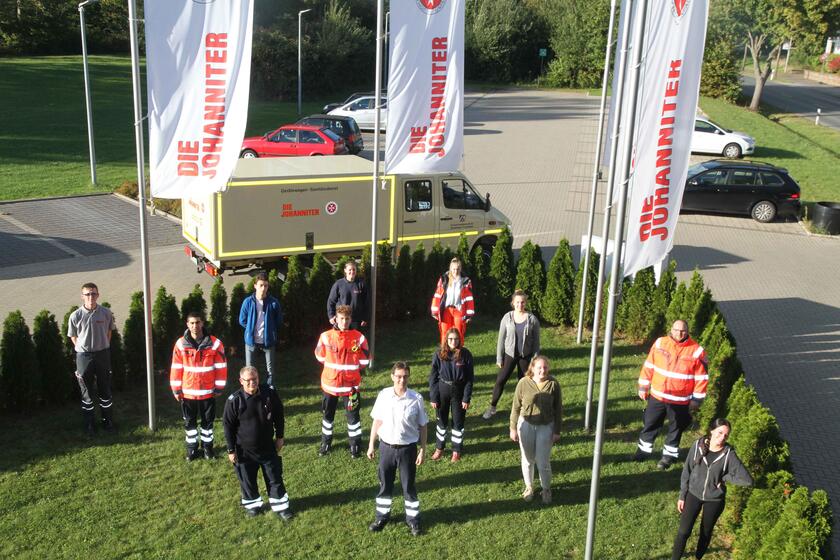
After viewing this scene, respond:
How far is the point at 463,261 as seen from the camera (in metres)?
14.1

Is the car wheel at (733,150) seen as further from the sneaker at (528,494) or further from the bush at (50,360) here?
the bush at (50,360)

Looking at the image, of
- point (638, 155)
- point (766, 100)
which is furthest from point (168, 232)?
point (766, 100)

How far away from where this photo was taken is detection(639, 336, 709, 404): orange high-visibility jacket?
8.82 meters

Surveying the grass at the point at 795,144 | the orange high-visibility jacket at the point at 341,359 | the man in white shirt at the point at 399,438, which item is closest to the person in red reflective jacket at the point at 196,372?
the orange high-visibility jacket at the point at 341,359

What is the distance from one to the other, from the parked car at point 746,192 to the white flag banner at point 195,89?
16825 mm

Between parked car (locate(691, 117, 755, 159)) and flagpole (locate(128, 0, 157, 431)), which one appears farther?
parked car (locate(691, 117, 755, 159))

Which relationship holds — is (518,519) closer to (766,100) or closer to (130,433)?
(130,433)

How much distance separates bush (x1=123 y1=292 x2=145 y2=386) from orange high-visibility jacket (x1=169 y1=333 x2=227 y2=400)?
237cm

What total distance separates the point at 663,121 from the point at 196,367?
5352mm

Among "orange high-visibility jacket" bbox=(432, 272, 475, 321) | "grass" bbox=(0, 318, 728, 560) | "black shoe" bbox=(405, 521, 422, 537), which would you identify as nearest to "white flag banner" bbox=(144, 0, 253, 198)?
"grass" bbox=(0, 318, 728, 560)

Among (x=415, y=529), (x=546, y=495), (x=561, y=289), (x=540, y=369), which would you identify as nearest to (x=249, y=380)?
(x=415, y=529)

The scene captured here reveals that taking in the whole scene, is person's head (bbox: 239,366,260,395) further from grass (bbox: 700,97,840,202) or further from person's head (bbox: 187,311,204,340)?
grass (bbox: 700,97,840,202)

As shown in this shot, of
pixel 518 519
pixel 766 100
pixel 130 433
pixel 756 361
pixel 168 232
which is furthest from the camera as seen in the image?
pixel 766 100

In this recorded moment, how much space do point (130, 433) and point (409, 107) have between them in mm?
5413
